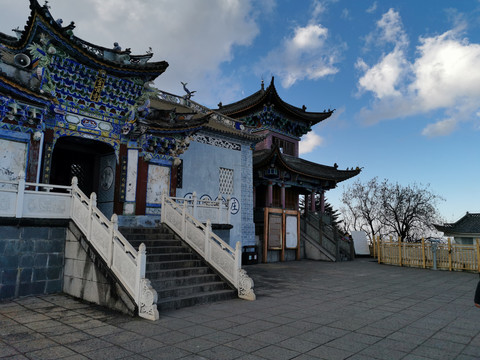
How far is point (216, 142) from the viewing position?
15.8 m

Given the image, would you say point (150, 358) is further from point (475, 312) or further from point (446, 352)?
point (475, 312)

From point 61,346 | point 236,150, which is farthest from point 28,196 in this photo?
point 236,150

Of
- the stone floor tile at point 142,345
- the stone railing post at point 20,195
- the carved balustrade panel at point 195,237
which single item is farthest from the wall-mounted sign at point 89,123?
the stone floor tile at point 142,345

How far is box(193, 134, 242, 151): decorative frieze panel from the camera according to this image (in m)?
15.1

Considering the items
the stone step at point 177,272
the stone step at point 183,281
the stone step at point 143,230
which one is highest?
the stone step at point 143,230

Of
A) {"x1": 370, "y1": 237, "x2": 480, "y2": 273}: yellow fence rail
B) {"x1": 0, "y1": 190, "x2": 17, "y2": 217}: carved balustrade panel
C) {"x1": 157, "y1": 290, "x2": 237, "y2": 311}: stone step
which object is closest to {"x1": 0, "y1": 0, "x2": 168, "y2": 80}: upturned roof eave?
{"x1": 0, "y1": 190, "x2": 17, "y2": 217}: carved balustrade panel

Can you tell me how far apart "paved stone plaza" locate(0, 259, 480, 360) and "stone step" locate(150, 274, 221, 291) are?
882 mm

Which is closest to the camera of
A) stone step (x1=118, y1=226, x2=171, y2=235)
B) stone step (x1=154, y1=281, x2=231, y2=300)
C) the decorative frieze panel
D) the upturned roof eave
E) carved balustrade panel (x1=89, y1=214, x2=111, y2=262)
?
stone step (x1=154, y1=281, x2=231, y2=300)

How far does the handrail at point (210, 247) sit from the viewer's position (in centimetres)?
829

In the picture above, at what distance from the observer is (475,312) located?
23.2ft

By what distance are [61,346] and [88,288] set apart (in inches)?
116

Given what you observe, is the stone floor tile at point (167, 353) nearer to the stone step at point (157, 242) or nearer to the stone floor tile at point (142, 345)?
the stone floor tile at point (142, 345)

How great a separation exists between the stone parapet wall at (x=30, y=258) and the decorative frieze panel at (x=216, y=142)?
24.9 ft

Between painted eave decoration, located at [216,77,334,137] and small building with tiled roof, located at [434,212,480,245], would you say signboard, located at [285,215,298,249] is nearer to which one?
painted eave decoration, located at [216,77,334,137]
